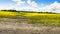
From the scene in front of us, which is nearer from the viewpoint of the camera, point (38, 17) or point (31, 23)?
point (31, 23)

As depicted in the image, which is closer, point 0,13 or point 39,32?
point 39,32

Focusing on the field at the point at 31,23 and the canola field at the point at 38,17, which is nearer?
the field at the point at 31,23

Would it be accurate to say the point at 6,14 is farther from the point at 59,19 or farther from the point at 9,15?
the point at 59,19

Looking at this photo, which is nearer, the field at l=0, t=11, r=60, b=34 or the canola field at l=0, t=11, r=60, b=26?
the field at l=0, t=11, r=60, b=34

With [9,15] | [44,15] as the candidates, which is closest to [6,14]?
[9,15]

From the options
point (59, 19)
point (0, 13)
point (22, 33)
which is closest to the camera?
point (22, 33)

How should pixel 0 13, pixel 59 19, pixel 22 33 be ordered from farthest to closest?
pixel 0 13
pixel 59 19
pixel 22 33

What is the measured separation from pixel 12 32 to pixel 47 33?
7.69ft

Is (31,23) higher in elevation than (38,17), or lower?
higher

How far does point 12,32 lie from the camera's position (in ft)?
40.1

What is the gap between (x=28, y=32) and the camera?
41.1ft

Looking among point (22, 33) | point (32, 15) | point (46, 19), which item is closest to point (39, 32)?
point (22, 33)

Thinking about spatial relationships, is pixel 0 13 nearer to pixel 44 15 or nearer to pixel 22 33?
pixel 44 15

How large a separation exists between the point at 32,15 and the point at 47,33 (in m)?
8.53
